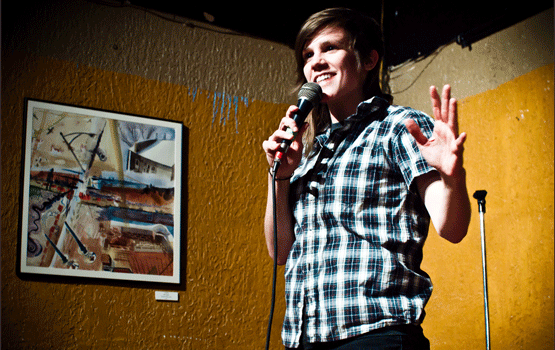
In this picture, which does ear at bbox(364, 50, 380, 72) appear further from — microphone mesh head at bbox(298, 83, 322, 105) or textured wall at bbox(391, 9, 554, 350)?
textured wall at bbox(391, 9, 554, 350)

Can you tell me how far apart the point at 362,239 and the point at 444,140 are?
0.76ft

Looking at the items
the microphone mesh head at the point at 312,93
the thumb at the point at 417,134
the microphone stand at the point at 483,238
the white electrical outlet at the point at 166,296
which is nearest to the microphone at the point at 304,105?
the microphone mesh head at the point at 312,93

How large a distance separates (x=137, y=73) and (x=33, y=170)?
77cm

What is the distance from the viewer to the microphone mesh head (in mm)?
1094

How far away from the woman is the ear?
3 cm

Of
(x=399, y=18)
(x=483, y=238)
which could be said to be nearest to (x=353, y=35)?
(x=483, y=238)

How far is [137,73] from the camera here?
2783 mm

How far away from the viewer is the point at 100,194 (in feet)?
8.34

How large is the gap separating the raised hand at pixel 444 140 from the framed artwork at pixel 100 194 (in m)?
2.00

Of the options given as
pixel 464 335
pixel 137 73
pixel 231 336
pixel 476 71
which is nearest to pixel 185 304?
pixel 231 336

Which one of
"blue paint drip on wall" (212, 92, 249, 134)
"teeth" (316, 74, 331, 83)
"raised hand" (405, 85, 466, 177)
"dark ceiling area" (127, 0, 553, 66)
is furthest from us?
"blue paint drip on wall" (212, 92, 249, 134)

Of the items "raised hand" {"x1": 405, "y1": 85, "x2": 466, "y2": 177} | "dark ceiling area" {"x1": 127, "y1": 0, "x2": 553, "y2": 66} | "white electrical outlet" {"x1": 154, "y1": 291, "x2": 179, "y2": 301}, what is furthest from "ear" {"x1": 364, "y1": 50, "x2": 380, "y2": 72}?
"white electrical outlet" {"x1": 154, "y1": 291, "x2": 179, "y2": 301}

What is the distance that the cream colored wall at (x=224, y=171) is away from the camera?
2326mm

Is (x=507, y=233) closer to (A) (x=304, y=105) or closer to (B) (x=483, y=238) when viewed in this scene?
(B) (x=483, y=238)
